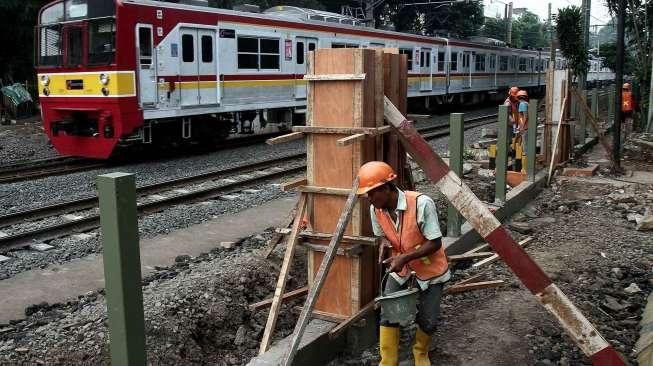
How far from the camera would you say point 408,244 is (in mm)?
3842

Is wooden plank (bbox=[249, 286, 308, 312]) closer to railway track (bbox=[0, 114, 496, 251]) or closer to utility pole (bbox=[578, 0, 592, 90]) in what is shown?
railway track (bbox=[0, 114, 496, 251])

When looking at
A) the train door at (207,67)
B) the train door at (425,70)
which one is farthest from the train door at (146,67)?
the train door at (425,70)

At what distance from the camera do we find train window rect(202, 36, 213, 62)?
46.2 feet

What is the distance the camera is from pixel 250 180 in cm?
1085

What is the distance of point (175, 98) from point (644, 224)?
30.7ft

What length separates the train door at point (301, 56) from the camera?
17.1m

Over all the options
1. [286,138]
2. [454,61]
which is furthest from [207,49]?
[454,61]

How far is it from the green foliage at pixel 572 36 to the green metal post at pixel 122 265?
17.2 meters

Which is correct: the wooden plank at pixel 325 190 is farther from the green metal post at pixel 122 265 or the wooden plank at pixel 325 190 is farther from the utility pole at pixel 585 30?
the utility pole at pixel 585 30

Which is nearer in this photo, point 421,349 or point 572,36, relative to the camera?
point 421,349

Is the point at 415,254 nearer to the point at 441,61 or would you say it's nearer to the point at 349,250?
the point at 349,250

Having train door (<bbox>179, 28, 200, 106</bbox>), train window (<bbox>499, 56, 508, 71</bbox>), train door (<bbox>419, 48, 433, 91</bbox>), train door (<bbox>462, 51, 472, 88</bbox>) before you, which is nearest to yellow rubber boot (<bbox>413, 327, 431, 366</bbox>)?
train door (<bbox>179, 28, 200, 106</bbox>)

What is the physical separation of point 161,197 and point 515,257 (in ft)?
22.8

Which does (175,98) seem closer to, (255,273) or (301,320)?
(255,273)
